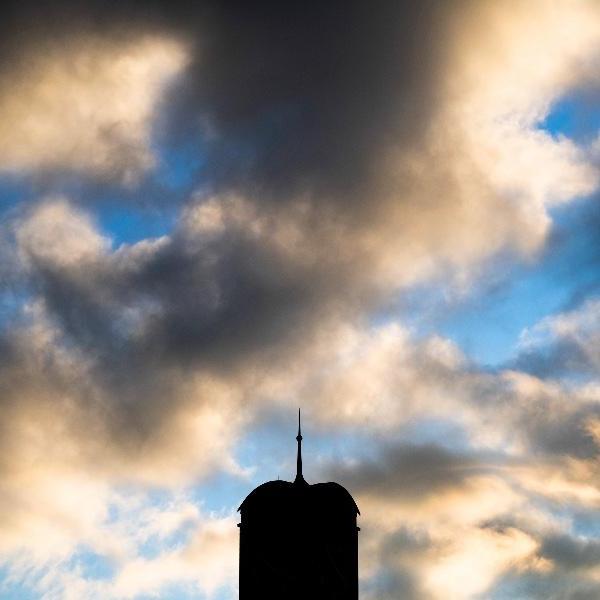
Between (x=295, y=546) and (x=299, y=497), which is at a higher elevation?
(x=299, y=497)

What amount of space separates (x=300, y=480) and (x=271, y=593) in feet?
57.0

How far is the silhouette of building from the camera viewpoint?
138 m

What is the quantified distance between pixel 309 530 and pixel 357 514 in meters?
8.72

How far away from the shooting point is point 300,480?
148 m

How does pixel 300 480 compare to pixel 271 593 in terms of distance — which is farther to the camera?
pixel 300 480

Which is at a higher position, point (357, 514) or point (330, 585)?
point (357, 514)

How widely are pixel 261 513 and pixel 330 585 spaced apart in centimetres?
1385

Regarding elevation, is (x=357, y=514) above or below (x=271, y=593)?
above

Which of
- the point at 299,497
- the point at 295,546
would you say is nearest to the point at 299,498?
the point at 299,497

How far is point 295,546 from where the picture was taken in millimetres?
140500

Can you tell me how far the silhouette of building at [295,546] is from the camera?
13850cm

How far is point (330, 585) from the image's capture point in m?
141

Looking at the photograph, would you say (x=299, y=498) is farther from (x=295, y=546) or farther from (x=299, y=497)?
(x=295, y=546)

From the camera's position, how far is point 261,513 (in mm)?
140750
